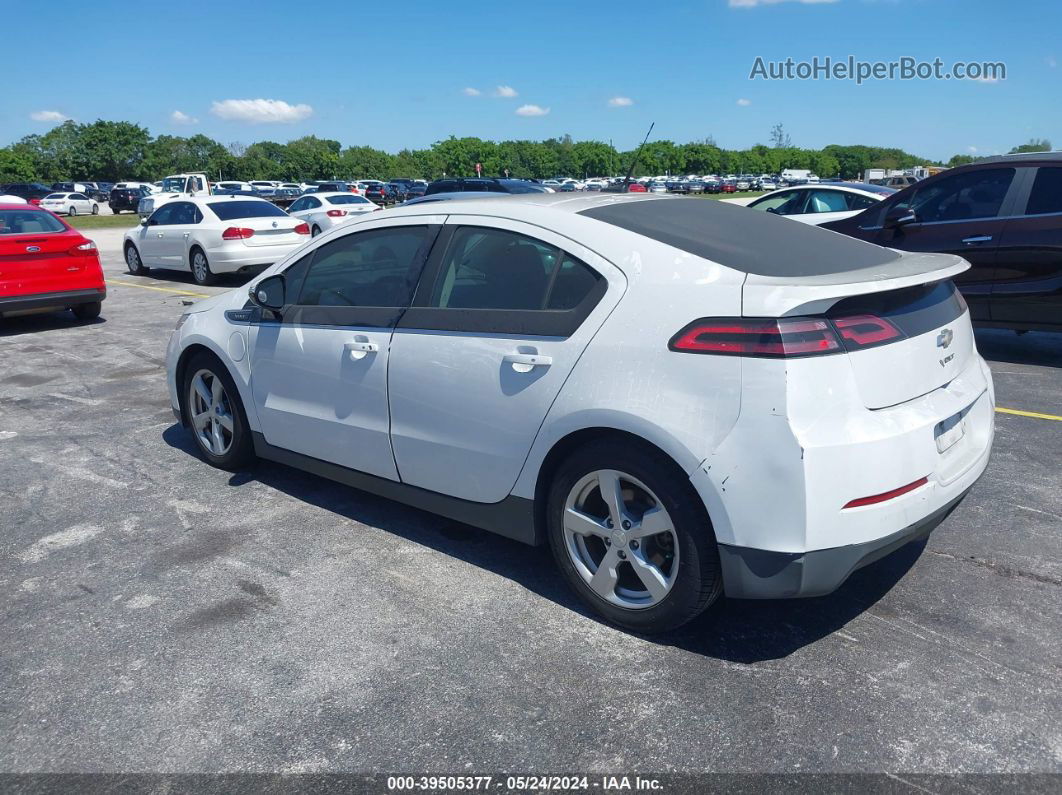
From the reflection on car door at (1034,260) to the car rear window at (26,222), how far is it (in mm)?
10496

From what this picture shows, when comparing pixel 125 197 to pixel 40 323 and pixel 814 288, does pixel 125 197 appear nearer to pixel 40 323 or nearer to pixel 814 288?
pixel 40 323

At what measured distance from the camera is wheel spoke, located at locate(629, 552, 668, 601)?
125 inches

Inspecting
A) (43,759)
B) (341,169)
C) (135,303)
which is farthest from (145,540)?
(341,169)

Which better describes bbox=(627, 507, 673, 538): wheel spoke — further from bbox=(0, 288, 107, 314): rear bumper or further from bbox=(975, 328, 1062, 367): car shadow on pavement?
bbox=(0, 288, 107, 314): rear bumper

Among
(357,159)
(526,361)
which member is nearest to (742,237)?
(526,361)

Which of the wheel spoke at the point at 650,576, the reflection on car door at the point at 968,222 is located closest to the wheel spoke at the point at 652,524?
the wheel spoke at the point at 650,576

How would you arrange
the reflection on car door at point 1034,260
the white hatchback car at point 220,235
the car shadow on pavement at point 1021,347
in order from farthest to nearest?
the white hatchback car at point 220,235 < the car shadow on pavement at point 1021,347 < the reflection on car door at point 1034,260

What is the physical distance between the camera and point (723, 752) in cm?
266

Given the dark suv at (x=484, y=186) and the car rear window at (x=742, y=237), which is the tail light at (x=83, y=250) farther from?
the dark suv at (x=484, y=186)

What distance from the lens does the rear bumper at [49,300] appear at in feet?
33.1

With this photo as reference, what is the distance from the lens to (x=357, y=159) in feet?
372

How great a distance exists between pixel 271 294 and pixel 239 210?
37.8 ft

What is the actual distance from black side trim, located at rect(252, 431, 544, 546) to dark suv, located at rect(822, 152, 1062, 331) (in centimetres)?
578

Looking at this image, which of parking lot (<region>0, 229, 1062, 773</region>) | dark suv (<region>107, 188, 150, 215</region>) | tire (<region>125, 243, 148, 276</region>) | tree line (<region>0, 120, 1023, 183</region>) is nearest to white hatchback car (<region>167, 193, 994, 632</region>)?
parking lot (<region>0, 229, 1062, 773</region>)
